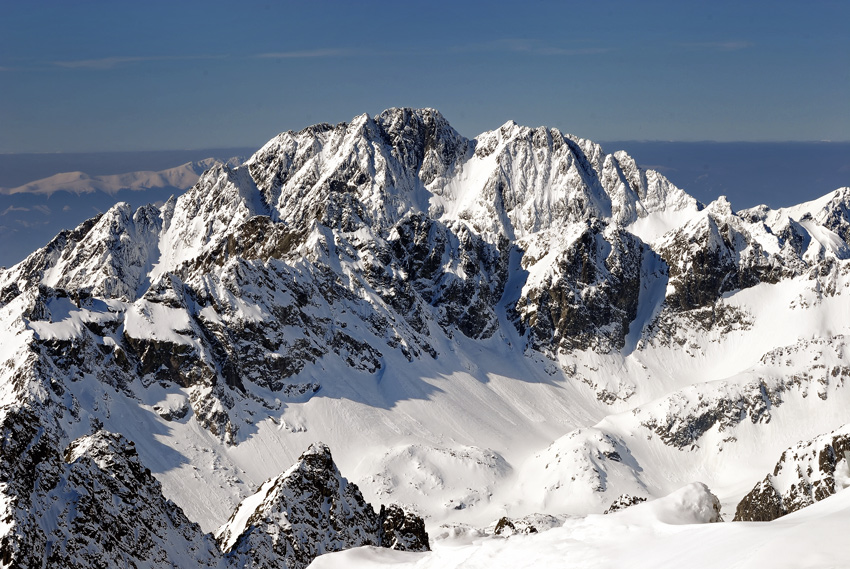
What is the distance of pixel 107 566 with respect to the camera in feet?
184

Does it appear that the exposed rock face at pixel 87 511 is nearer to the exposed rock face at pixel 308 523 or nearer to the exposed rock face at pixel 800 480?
the exposed rock face at pixel 308 523

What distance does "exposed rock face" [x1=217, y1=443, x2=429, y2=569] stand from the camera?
69562 millimetres

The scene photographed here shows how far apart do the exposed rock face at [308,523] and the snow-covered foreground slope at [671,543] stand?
32.6m

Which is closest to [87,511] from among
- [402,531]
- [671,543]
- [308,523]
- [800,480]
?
[308,523]

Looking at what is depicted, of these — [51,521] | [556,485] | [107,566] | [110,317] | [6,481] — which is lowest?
[556,485]

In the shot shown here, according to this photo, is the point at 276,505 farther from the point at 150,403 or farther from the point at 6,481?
the point at 150,403

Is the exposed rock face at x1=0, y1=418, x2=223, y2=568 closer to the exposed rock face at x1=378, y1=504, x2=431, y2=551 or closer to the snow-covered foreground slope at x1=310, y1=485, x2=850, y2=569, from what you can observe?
the exposed rock face at x1=378, y1=504, x2=431, y2=551

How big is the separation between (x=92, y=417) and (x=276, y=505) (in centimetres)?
10656

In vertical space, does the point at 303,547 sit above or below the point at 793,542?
below

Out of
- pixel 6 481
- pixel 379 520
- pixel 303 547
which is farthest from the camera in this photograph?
pixel 379 520

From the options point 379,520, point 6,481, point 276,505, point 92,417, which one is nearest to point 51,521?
point 6,481

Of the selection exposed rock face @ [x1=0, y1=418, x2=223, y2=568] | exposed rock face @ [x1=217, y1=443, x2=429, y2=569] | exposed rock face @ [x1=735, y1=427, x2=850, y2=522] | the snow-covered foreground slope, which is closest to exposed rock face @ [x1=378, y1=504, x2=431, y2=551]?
exposed rock face @ [x1=217, y1=443, x2=429, y2=569]

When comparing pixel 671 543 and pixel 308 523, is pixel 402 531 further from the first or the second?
pixel 671 543

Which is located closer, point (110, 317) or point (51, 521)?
point (51, 521)
